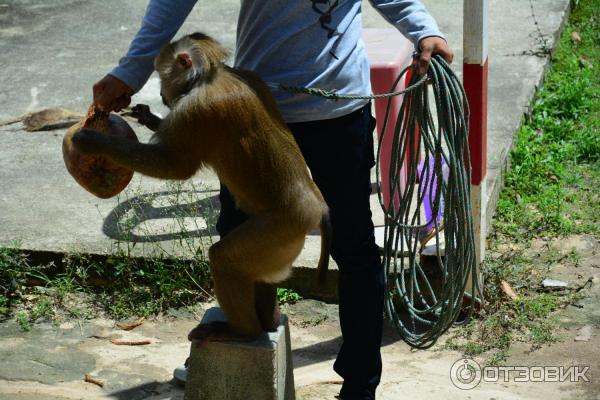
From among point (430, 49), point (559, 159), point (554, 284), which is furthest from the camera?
point (559, 159)

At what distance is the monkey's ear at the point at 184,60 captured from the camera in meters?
3.32

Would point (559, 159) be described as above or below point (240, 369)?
above

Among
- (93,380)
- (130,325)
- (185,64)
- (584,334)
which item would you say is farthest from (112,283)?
(584,334)

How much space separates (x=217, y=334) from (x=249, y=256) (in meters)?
0.44

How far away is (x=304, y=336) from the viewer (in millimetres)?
4738

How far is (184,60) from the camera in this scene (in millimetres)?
3326

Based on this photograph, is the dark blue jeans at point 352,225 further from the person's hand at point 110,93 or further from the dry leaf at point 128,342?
the dry leaf at point 128,342

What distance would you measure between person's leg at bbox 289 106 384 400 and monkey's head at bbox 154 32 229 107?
1.35 feet

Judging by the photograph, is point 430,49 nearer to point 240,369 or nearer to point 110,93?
point 110,93

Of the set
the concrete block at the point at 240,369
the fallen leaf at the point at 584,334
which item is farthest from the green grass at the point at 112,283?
the fallen leaf at the point at 584,334

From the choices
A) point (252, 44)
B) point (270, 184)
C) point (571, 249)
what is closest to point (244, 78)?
point (252, 44)

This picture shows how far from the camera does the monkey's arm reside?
329 centimetres

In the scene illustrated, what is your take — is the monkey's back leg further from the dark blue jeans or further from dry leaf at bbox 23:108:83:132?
→ dry leaf at bbox 23:108:83:132

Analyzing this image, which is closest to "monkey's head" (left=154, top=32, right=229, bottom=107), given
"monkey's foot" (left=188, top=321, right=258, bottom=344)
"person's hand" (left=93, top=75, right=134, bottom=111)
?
"person's hand" (left=93, top=75, right=134, bottom=111)
